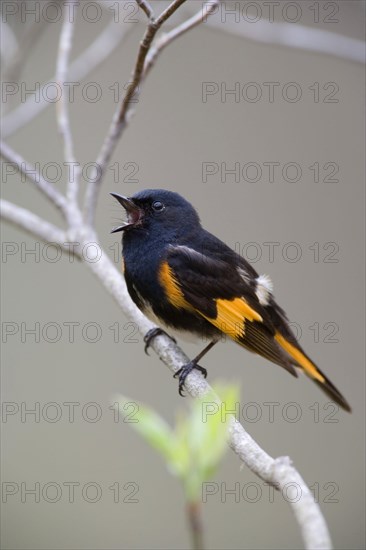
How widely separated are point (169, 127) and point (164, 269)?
2.35 metres

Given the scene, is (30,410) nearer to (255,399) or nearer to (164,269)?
(255,399)

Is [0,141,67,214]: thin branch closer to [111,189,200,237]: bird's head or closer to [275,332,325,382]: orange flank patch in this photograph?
[111,189,200,237]: bird's head

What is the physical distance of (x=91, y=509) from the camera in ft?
12.5

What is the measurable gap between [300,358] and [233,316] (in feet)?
1.24

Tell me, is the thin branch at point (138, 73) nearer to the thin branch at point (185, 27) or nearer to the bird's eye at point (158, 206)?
the thin branch at point (185, 27)

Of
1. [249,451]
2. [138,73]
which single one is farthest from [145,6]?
[249,451]

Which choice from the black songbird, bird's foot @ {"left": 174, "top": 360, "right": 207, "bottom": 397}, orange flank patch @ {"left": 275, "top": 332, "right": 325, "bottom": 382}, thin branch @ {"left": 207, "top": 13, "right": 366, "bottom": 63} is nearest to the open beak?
the black songbird

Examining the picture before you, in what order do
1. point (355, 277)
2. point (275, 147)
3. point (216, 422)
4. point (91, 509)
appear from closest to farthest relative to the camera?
point (216, 422) → point (91, 509) → point (355, 277) → point (275, 147)

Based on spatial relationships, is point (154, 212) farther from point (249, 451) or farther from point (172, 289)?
point (249, 451)

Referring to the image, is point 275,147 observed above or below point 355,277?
above

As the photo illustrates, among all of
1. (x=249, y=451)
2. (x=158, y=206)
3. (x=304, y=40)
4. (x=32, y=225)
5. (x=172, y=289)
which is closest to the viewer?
(x=249, y=451)

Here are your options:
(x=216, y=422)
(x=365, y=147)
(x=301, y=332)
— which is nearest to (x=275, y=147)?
(x=365, y=147)

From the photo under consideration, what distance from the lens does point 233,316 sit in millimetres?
2580

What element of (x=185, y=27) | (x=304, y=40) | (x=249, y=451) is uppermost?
(x=304, y=40)
